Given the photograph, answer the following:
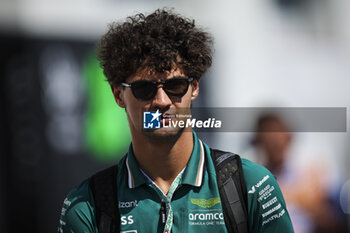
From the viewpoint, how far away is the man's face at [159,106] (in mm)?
2541

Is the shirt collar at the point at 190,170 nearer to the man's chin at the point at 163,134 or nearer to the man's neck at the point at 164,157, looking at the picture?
the man's neck at the point at 164,157

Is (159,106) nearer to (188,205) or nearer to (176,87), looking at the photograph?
(176,87)

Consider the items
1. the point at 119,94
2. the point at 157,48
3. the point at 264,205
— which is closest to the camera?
the point at 264,205

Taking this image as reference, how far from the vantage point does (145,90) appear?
8.38ft

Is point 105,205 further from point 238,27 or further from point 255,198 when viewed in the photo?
point 238,27

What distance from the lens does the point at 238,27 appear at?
681 centimetres

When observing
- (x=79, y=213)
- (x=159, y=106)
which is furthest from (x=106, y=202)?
(x=159, y=106)

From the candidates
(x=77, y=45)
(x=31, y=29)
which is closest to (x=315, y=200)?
(x=77, y=45)

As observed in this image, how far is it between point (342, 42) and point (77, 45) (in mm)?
4186

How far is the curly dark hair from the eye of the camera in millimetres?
2620

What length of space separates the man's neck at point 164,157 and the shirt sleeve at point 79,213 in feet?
1.21

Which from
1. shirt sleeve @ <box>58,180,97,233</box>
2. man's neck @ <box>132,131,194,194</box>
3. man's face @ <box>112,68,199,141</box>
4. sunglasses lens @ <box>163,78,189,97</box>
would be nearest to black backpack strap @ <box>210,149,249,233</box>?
man's neck @ <box>132,131,194,194</box>

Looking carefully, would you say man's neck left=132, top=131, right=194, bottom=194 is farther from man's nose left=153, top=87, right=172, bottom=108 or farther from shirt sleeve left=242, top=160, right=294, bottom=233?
shirt sleeve left=242, top=160, right=294, bottom=233

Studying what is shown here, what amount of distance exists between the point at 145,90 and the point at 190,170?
52cm
